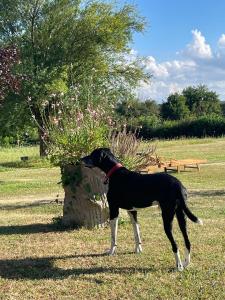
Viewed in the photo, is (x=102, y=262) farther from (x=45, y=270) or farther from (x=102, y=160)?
(x=102, y=160)

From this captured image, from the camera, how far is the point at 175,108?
81812 mm

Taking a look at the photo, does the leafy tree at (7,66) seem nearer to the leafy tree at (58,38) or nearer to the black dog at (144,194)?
the black dog at (144,194)

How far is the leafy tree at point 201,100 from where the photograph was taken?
289 ft

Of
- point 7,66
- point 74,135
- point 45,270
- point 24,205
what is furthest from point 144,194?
point 24,205

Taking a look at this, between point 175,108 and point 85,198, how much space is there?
242 ft

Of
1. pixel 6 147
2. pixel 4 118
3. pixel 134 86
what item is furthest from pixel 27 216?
pixel 6 147

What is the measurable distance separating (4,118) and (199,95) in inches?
2481

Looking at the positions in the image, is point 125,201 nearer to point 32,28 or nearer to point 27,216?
point 27,216

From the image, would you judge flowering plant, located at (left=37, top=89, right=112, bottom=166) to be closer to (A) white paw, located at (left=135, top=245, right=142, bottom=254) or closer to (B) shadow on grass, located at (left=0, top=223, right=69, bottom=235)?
(B) shadow on grass, located at (left=0, top=223, right=69, bottom=235)

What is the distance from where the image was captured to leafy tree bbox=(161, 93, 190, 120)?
8144cm

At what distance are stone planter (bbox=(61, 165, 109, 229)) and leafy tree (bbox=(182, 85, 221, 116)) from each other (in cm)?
7955

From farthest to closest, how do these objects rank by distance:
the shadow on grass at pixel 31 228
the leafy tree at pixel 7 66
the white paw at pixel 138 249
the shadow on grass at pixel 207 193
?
1. the shadow on grass at pixel 207 193
2. the shadow on grass at pixel 31 228
3. the leafy tree at pixel 7 66
4. the white paw at pixel 138 249

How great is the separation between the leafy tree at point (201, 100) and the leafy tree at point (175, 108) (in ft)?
15.1

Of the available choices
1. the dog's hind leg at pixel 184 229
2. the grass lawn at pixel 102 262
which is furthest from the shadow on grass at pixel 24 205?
the dog's hind leg at pixel 184 229
